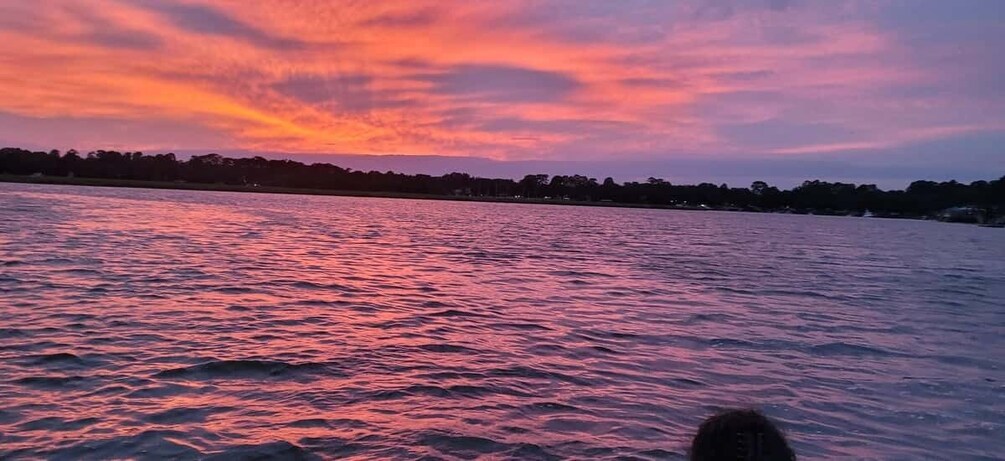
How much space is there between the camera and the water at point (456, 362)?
7918 millimetres

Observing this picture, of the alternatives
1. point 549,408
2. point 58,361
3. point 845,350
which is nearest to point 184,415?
point 58,361

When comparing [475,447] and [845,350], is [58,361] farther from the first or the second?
[845,350]

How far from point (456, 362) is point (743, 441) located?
8.93 meters

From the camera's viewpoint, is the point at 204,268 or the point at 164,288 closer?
the point at 164,288

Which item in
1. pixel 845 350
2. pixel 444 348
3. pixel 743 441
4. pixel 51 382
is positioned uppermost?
pixel 743 441

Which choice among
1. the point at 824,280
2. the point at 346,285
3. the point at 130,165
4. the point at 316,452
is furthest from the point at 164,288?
the point at 130,165

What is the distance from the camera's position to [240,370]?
1016cm

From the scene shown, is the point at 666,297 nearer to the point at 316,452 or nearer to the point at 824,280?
the point at 824,280

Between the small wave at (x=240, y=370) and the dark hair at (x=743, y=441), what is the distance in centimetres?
808

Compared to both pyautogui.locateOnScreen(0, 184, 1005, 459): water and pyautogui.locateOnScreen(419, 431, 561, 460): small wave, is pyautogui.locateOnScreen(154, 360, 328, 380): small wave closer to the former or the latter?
pyautogui.locateOnScreen(0, 184, 1005, 459): water

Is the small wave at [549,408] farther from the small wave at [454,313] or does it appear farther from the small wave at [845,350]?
the small wave at [454,313]

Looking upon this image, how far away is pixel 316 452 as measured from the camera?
23.8ft

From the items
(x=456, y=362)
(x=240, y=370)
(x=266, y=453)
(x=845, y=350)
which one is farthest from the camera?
(x=845, y=350)

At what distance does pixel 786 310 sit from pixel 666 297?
3.22m
